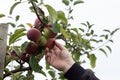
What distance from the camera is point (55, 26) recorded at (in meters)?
1.47

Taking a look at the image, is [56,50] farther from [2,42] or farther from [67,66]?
[2,42]

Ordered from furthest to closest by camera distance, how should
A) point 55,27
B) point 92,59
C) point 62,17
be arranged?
point 92,59
point 62,17
point 55,27

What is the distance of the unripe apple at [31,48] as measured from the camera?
62.8 inches

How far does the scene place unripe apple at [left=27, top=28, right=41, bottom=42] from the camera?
1558mm

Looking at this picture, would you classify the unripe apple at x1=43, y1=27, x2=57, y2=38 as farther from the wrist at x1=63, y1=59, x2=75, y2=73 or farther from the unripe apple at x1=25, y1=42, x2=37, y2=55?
the wrist at x1=63, y1=59, x2=75, y2=73

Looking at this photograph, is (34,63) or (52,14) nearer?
(52,14)

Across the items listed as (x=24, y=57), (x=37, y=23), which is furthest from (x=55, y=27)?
(x=24, y=57)

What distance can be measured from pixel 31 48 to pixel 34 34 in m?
0.08

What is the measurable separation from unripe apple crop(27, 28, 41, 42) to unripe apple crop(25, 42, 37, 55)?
0.02 metres

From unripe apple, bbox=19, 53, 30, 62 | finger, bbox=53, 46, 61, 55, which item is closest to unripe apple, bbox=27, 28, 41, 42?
unripe apple, bbox=19, 53, 30, 62

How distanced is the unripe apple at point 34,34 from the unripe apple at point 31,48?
2 cm

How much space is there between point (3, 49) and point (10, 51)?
0.29ft

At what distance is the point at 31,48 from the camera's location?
1.60 meters

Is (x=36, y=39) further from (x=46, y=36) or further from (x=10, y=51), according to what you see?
(x=10, y=51)
